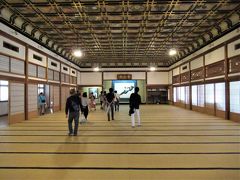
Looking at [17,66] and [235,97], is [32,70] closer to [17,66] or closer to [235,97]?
[17,66]

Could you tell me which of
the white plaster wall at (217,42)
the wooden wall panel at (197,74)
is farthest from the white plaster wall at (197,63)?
the white plaster wall at (217,42)

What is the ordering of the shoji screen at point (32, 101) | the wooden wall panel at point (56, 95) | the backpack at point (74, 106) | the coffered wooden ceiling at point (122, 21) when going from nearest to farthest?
the backpack at point (74, 106) → the coffered wooden ceiling at point (122, 21) → the shoji screen at point (32, 101) → the wooden wall panel at point (56, 95)

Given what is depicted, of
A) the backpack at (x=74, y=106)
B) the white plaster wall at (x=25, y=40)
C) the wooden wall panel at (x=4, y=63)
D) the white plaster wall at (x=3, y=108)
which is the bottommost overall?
the white plaster wall at (x=3, y=108)

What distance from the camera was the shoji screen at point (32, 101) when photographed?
10445 millimetres

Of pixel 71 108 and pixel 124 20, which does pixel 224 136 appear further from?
pixel 124 20

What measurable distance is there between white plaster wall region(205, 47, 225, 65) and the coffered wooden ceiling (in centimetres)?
78

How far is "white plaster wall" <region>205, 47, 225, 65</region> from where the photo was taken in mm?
10300

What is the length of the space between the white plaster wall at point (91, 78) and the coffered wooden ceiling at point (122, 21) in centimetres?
790

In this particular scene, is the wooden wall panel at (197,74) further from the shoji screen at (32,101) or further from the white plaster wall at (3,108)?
the white plaster wall at (3,108)

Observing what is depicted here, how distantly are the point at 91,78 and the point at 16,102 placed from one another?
13201 millimetres

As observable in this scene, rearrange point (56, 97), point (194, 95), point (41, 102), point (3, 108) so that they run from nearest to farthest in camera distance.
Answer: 1. point (41, 102)
2. point (3, 108)
3. point (194, 95)
4. point (56, 97)

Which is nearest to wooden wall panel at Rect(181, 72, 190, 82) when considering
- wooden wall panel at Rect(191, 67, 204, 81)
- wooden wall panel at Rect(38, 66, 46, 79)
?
wooden wall panel at Rect(191, 67, 204, 81)

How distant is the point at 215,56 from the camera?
11.1m

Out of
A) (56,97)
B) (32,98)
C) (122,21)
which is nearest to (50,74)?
(56,97)
